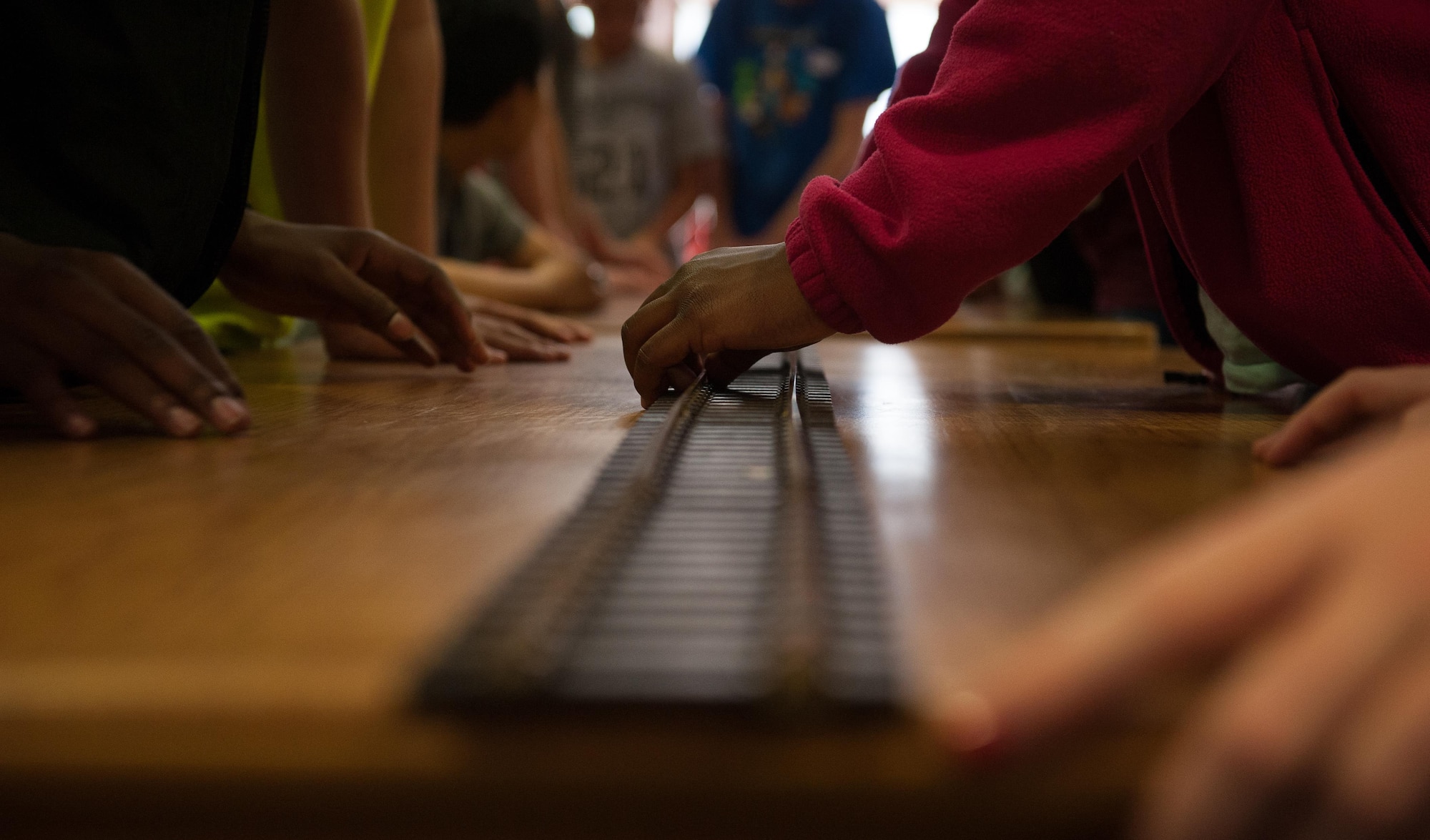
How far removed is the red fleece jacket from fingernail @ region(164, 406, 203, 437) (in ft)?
1.10

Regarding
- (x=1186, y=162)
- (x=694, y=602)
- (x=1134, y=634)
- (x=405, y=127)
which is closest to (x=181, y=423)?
(x=694, y=602)

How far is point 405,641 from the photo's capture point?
27 cm

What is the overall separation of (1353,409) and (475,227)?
7.03ft

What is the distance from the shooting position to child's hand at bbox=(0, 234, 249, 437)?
1.86ft

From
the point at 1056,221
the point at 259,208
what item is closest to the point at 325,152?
the point at 259,208

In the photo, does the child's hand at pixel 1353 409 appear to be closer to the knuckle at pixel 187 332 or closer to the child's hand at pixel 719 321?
the child's hand at pixel 719 321

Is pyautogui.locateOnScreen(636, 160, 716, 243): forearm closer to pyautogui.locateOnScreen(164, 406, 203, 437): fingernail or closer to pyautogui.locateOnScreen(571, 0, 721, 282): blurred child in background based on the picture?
pyautogui.locateOnScreen(571, 0, 721, 282): blurred child in background

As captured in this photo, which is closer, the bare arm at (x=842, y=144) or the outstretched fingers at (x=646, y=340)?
the outstretched fingers at (x=646, y=340)

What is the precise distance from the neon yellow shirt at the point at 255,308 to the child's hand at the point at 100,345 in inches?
21.6

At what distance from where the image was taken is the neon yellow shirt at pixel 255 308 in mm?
1199

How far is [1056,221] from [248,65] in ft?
1.95

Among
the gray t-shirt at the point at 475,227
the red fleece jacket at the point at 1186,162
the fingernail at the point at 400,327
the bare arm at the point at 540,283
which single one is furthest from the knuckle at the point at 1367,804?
the gray t-shirt at the point at 475,227

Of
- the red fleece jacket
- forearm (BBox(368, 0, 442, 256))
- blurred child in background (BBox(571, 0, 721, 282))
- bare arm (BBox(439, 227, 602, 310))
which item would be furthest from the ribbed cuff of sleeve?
blurred child in background (BBox(571, 0, 721, 282))

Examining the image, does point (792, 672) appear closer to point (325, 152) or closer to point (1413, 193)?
point (1413, 193)
